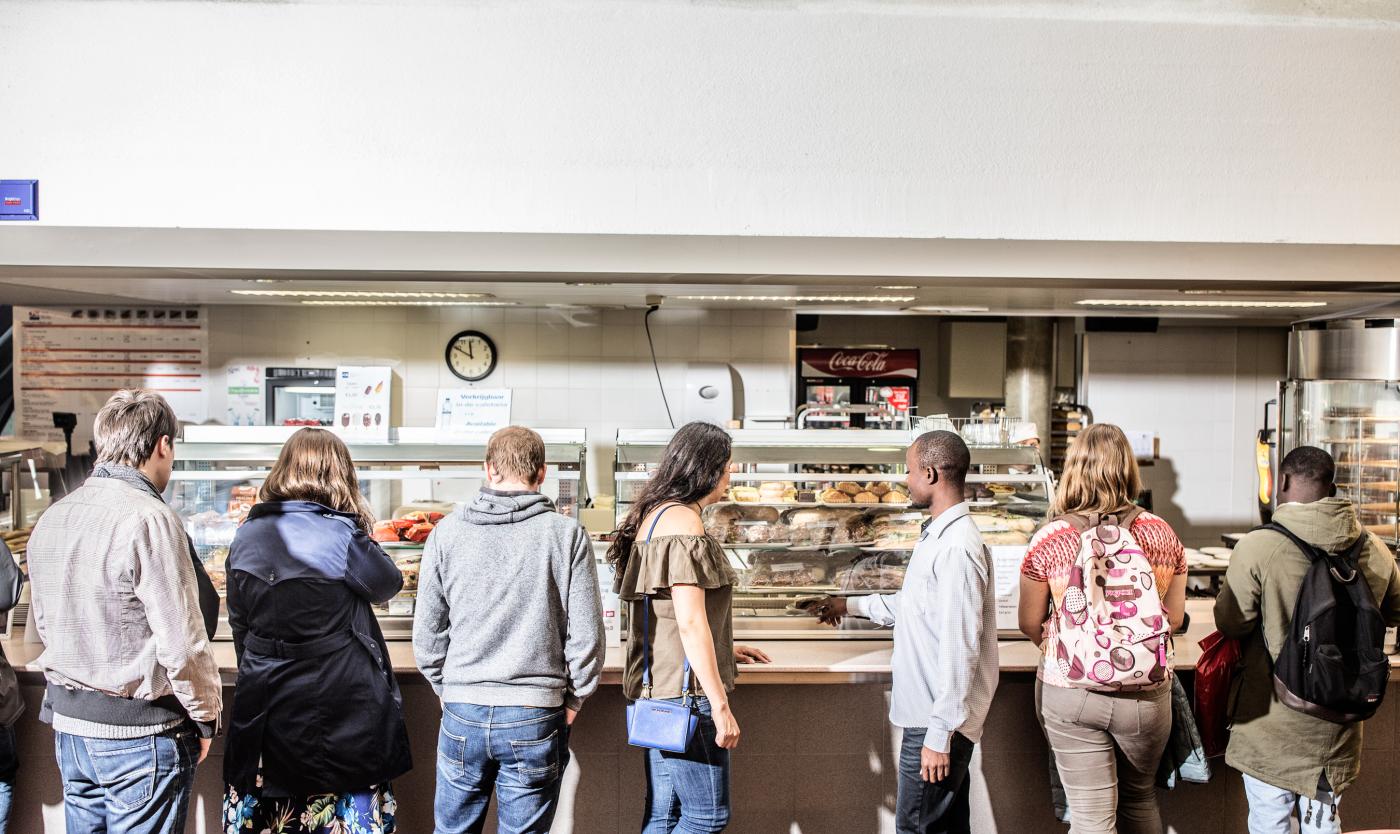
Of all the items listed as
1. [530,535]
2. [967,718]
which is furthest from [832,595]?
[530,535]

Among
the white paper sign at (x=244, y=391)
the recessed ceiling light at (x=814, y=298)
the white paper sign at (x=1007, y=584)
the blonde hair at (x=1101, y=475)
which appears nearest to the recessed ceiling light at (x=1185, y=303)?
the recessed ceiling light at (x=814, y=298)

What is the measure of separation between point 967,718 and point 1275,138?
265 centimetres

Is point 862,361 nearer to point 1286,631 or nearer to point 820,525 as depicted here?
point 820,525

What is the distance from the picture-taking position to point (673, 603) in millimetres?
2340

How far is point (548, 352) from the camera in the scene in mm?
5957

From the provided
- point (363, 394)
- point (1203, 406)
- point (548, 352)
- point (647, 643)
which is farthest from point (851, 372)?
point (647, 643)

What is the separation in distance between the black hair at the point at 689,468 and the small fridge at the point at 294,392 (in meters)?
4.11

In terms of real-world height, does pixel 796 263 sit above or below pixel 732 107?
below

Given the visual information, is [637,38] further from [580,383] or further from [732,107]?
[580,383]

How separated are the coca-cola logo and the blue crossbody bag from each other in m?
6.86

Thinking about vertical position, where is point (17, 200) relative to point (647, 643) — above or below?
above

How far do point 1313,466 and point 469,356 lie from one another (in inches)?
184

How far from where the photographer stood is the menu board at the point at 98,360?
5895 millimetres

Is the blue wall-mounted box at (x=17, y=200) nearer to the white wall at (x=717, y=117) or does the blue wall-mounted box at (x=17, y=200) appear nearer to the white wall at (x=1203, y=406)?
the white wall at (x=717, y=117)
